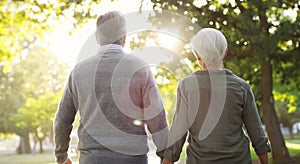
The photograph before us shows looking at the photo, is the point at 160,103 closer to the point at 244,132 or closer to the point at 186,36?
the point at 244,132

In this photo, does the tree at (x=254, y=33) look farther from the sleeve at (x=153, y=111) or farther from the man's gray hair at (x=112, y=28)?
the sleeve at (x=153, y=111)

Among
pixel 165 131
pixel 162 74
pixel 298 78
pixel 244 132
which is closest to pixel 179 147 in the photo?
pixel 165 131

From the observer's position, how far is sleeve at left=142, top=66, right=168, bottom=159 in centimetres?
345

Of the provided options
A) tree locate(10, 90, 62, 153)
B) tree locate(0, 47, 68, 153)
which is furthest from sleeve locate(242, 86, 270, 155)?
tree locate(0, 47, 68, 153)

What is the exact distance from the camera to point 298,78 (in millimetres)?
15086

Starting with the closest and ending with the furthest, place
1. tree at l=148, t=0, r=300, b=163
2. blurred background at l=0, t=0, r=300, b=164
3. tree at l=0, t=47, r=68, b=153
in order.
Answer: tree at l=148, t=0, r=300, b=163 → blurred background at l=0, t=0, r=300, b=164 → tree at l=0, t=47, r=68, b=153

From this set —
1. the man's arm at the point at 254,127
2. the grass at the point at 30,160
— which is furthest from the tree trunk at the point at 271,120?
the grass at the point at 30,160

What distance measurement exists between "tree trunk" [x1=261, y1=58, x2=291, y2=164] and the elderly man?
34.6ft

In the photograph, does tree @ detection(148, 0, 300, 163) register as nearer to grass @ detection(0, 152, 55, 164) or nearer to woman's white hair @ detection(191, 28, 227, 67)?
woman's white hair @ detection(191, 28, 227, 67)

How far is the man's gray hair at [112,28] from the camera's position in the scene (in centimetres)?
353

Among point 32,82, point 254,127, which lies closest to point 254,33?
point 254,127

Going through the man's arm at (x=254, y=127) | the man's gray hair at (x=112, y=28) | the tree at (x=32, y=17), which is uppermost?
the tree at (x=32, y=17)

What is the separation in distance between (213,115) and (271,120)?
36.4 ft

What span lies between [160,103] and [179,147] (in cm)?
44
